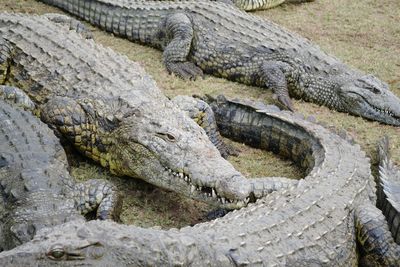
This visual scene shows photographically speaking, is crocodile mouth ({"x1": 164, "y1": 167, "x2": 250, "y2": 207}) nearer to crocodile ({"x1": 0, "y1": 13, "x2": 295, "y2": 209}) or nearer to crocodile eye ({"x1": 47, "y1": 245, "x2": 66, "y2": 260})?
crocodile ({"x1": 0, "y1": 13, "x2": 295, "y2": 209})

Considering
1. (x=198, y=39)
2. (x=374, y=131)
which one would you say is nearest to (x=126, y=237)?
(x=374, y=131)

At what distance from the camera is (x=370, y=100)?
244 inches

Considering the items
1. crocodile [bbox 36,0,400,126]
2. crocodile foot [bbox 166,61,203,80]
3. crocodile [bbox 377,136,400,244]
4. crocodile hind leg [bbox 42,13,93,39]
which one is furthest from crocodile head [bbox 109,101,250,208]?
crocodile hind leg [bbox 42,13,93,39]

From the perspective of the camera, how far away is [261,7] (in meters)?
8.69

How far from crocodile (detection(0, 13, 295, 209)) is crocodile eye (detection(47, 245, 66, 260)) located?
56.0 inches

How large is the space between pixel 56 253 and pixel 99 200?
148 cm

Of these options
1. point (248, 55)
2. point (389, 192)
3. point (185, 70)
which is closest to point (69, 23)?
point (185, 70)

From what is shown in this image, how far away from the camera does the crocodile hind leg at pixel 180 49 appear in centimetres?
667

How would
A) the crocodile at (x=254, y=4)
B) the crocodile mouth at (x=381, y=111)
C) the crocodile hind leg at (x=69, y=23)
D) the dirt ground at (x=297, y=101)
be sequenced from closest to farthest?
the dirt ground at (x=297, y=101), the crocodile mouth at (x=381, y=111), the crocodile hind leg at (x=69, y=23), the crocodile at (x=254, y=4)

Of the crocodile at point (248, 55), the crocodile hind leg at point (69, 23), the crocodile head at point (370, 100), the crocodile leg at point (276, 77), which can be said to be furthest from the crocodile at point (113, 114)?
the crocodile head at point (370, 100)

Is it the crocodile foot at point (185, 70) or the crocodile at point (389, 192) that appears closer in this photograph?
the crocodile at point (389, 192)

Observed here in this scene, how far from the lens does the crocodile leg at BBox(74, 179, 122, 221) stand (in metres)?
4.31

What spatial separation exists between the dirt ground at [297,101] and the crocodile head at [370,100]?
82 mm

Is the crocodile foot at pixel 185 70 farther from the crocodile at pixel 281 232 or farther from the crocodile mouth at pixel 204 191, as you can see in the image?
the crocodile mouth at pixel 204 191
